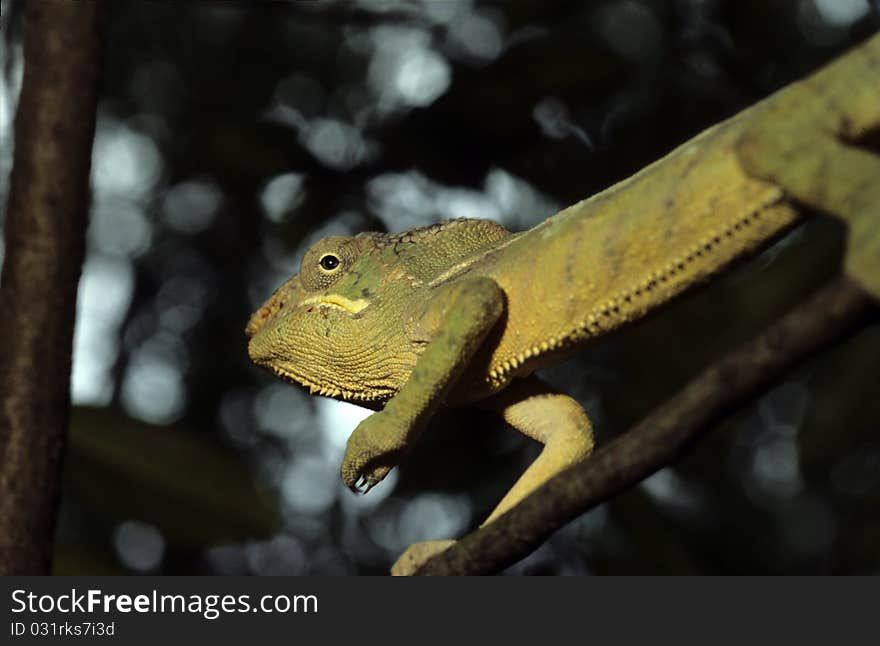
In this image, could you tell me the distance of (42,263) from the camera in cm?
203

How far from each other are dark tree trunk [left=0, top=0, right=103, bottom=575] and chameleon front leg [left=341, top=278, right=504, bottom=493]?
55cm

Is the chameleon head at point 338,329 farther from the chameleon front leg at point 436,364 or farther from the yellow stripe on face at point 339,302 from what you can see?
the chameleon front leg at point 436,364

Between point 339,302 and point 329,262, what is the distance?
0.08 metres

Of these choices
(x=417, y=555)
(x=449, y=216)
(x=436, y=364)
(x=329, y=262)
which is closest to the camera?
(x=436, y=364)

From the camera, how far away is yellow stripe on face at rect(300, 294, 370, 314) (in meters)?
1.94

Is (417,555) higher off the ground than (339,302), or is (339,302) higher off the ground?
(339,302)

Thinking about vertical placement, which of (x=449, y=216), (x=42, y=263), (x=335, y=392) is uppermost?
(x=449, y=216)

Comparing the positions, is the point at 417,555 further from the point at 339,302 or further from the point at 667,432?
the point at 667,432

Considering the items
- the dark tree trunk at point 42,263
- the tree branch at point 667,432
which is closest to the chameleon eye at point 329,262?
the dark tree trunk at point 42,263

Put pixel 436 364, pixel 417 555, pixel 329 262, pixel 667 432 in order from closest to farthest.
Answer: pixel 667 432, pixel 436 364, pixel 417 555, pixel 329 262

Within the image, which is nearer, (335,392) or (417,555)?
(417,555)

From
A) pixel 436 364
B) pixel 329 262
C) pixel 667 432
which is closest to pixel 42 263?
pixel 329 262

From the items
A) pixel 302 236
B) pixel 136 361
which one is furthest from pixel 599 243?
pixel 136 361

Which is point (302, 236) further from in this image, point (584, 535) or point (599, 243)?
point (599, 243)
